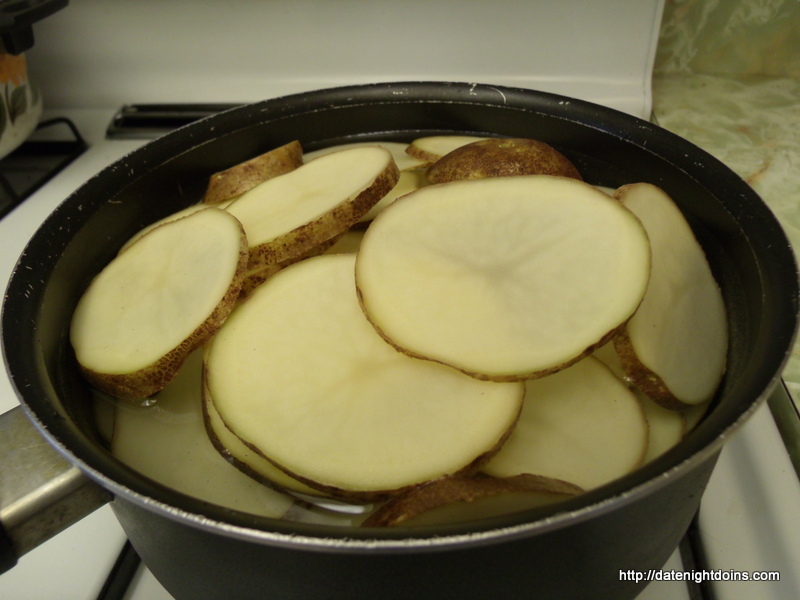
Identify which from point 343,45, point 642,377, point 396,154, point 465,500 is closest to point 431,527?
point 465,500

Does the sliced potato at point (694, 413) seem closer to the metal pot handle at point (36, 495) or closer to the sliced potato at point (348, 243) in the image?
the sliced potato at point (348, 243)

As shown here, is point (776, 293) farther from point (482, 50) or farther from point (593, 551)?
point (482, 50)

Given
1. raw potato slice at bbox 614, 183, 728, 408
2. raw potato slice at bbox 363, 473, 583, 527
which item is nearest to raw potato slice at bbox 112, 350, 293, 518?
raw potato slice at bbox 363, 473, 583, 527

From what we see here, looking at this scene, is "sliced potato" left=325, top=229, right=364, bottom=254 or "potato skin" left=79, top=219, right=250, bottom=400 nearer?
"potato skin" left=79, top=219, right=250, bottom=400

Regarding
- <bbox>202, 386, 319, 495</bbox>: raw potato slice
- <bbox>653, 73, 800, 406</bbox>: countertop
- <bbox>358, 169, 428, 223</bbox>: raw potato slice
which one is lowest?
<bbox>653, 73, 800, 406</bbox>: countertop

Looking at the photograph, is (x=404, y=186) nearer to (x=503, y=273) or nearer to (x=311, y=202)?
(x=311, y=202)

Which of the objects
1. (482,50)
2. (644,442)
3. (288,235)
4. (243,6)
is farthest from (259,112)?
(644,442)

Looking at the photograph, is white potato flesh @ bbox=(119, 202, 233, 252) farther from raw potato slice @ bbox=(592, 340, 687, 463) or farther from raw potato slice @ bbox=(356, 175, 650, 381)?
raw potato slice @ bbox=(592, 340, 687, 463)

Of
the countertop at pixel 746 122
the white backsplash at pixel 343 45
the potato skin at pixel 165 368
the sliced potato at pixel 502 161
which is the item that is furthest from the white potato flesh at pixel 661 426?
the white backsplash at pixel 343 45
